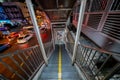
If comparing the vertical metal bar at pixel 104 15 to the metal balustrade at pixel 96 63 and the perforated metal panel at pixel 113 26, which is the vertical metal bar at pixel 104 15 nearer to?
the perforated metal panel at pixel 113 26

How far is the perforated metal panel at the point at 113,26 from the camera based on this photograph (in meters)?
2.22

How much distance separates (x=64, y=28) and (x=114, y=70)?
5857mm

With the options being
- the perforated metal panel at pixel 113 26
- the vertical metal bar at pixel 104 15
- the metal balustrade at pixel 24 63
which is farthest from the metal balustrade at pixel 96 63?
the metal balustrade at pixel 24 63

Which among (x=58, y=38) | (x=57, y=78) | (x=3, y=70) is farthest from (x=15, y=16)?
(x=57, y=78)

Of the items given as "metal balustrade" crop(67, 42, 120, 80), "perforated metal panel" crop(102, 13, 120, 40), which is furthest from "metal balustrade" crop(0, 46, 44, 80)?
"perforated metal panel" crop(102, 13, 120, 40)

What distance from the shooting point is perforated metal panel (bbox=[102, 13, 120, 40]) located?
2.22 meters

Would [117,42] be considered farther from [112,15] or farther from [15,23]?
[15,23]

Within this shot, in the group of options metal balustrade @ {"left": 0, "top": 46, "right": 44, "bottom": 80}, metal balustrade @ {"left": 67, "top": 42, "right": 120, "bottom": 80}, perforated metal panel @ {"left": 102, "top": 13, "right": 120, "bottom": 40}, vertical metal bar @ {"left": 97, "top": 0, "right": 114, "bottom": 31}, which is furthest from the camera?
vertical metal bar @ {"left": 97, "top": 0, "right": 114, "bottom": 31}

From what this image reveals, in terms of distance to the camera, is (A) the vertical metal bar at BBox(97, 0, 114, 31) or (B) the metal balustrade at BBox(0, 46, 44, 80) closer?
(B) the metal balustrade at BBox(0, 46, 44, 80)

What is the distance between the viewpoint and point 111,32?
8.02 feet

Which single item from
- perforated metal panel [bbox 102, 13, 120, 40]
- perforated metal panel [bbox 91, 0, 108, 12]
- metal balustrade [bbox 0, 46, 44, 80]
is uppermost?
perforated metal panel [bbox 91, 0, 108, 12]

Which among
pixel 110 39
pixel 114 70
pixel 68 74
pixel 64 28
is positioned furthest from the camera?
pixel 64 28

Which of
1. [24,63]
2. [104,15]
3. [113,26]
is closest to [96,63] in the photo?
[113,26]

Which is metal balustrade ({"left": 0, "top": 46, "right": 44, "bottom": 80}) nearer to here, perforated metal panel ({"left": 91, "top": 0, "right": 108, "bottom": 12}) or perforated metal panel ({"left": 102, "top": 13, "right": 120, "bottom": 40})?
perforated metal panel ({"left": 102, "top": 13, "right": 120, "bottom": 40})
